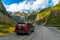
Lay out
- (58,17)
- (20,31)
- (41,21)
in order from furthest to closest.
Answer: (41,21)
(58,17)
(20,31)

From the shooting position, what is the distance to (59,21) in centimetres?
15438

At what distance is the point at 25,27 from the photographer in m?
32.5

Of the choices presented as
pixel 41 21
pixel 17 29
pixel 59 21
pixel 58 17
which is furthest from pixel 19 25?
pixel 41 21

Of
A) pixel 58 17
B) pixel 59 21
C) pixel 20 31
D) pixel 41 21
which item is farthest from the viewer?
pixel 41 21

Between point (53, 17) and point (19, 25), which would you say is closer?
point (19, 25)

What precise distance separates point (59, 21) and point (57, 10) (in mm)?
24654

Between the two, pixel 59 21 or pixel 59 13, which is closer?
pixel 59 21

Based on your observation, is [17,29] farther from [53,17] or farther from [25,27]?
[53,17]

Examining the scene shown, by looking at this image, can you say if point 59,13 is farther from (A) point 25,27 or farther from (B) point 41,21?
(A) point 25,27

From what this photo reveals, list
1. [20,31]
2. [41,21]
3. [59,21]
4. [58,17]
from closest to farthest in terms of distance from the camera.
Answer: [20,31], [59,21], [58,17], [41,21]

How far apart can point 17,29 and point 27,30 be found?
1542 millimetres

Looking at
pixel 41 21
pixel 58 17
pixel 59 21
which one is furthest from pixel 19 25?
pixel 41 21

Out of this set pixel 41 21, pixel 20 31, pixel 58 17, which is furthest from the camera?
pixel 41 21

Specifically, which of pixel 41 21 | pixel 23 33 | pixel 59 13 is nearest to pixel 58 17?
pixel 59 13
